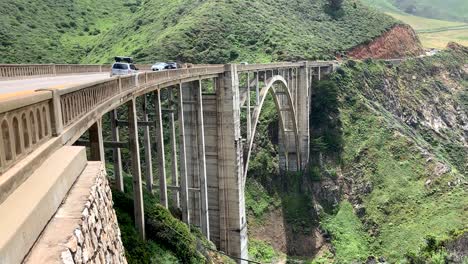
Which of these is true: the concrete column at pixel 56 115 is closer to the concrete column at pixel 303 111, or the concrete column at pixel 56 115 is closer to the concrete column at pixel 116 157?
the concrete column at pixel 116 157

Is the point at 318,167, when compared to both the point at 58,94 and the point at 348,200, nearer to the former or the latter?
the point at 348,200

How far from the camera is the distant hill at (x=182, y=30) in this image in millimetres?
64500

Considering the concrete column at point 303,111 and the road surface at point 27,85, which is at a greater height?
the road surface at point 27,85

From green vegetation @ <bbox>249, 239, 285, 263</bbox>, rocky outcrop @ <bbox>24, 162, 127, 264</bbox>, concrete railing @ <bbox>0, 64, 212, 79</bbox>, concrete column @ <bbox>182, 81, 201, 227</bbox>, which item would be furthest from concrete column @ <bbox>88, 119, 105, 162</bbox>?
green vegetation @ <bbox>249, 239, 285, 263</bbox>

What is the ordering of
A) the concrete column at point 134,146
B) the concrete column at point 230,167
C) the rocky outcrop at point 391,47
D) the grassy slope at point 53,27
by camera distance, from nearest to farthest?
1. the concrete column at point 134,146
2. the concrete column at point 230,167
3. the grassy slope at point 53,27
4. the rocky outcrop at point 391,47

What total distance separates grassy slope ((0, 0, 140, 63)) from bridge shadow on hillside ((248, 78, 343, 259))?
109 ft

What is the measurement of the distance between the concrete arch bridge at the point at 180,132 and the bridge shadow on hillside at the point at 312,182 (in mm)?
1690

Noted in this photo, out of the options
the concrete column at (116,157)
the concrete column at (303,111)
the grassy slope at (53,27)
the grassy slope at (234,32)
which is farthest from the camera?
the grassy slope at (234,32)

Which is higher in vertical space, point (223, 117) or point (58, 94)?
point (58, 94)

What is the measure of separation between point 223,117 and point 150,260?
1518 cm

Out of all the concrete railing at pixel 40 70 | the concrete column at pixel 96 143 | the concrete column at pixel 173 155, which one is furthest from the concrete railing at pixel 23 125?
the concrete railing at pixel 40 70

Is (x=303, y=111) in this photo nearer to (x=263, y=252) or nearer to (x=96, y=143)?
(x=263, y=252)

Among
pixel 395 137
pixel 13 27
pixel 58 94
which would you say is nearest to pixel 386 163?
pixel 395 137

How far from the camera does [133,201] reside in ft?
60.4
